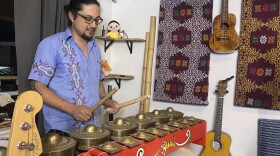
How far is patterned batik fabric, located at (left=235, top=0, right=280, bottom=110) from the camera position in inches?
81.4

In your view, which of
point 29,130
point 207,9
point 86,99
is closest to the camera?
point 29,130

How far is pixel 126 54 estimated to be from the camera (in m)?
2.93

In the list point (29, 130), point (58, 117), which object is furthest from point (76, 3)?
point (29, 130)

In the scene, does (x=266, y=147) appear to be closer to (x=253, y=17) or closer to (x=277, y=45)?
(x=277, y=45)

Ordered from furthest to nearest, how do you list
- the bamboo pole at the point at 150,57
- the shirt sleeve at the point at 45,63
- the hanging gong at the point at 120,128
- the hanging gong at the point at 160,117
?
the bamboo pole at the point at 150,57 → the hanging gong at the point at 160,117 → the shirt sleeve at the point at 45,63 → the hanging gong at the point at 120,128

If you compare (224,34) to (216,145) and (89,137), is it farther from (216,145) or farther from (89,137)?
(89,137)

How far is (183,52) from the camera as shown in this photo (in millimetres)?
2477

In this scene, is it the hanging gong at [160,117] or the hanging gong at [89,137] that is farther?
the hanging gong at [160,117]

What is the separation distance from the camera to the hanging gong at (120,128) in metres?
1.25

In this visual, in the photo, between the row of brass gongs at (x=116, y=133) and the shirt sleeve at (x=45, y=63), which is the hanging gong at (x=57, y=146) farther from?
the shirt sleeve at (x=45, y=63)

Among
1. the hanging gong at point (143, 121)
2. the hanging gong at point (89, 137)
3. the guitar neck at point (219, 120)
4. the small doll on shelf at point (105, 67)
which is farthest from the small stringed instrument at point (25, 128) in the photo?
the small doll on shelf at point (105, 67)

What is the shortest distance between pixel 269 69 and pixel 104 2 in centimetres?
185

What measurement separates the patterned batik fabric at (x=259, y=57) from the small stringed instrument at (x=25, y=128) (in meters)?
1.83

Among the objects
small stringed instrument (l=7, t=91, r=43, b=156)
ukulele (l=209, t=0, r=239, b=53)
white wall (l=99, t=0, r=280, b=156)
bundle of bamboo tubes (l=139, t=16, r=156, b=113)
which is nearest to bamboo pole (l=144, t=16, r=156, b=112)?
bundle of bamboo tubes (l=139, t=16, r=156, b=113)
